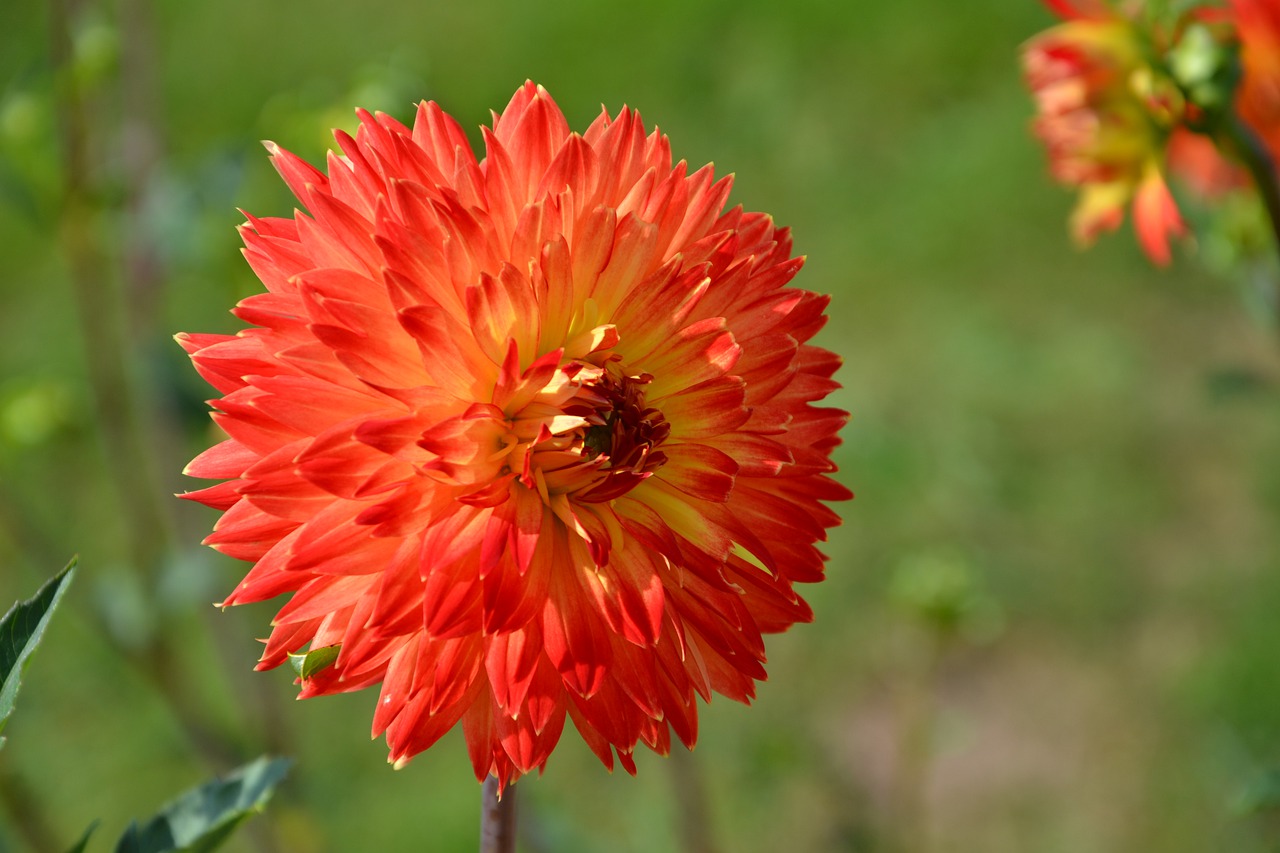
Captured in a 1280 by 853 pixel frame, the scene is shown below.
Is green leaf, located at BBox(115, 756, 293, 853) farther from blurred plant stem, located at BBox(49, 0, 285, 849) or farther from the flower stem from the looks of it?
blurred plant stem, located at BBox(49, 0, 285, 849)

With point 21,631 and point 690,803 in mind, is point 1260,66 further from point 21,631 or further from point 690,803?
point 21,631

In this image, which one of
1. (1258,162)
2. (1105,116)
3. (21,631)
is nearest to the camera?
(21,631)

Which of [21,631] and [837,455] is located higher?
[21,631]

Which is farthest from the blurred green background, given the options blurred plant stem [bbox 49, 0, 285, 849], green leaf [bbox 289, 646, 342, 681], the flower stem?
green leaf [bbox 289, 646, 342, 681]

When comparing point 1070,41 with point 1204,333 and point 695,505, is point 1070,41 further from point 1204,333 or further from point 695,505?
point 1204,333

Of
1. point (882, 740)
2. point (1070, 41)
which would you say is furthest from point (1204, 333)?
point (1070, 41)

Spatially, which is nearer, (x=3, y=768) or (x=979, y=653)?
(x=3, y=768)

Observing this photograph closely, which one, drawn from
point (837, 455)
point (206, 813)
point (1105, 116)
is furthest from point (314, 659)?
point (837, 455)
